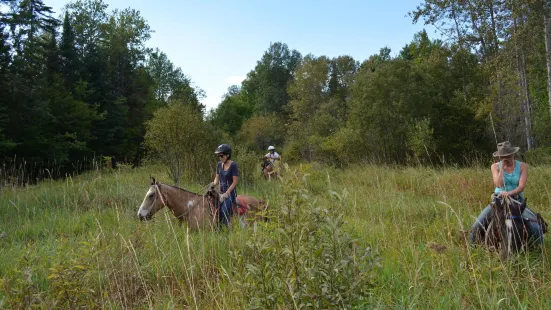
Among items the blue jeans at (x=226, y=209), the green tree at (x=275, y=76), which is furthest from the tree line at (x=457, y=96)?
the green tree at (x=275, y=76)

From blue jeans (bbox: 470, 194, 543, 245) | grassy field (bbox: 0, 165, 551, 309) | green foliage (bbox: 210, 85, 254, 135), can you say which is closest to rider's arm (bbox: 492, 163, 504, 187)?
blue jeans (bbox: 470, 194, 543, 245)

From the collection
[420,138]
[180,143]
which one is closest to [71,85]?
[180,143]

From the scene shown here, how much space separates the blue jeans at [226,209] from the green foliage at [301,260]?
11.7 feet

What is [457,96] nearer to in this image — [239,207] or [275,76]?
[239,207]

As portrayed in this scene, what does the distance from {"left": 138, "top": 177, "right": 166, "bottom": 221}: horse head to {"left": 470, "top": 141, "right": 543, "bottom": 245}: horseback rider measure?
14.2 ft

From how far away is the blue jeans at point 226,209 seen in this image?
18.5ft

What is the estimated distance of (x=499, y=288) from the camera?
3.10 meters

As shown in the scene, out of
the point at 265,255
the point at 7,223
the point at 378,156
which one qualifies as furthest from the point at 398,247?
the point at 378,156

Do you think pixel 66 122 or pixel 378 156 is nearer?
pixel 378 156

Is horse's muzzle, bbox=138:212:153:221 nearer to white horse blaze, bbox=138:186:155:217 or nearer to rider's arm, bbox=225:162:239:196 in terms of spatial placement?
white horse blaze, bbox=138:186:155:217

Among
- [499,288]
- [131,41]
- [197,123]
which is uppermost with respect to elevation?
[131,41]

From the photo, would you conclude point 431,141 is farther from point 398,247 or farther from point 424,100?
point 398,247

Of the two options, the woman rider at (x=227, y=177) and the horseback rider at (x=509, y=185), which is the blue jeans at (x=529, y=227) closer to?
the horseback rider at (x=509, y=185)

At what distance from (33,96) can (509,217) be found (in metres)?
19.4
